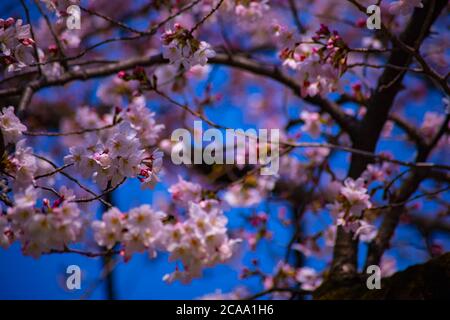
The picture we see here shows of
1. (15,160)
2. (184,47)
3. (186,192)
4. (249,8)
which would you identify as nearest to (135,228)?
(186,192)

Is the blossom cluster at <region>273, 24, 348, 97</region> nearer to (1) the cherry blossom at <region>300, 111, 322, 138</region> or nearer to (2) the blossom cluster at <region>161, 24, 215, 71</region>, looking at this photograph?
(2) the blossom cluster at <region>161, 24, 215, 71</region>

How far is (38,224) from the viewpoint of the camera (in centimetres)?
183

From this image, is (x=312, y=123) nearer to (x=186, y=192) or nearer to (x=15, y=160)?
(x=186, y=192)

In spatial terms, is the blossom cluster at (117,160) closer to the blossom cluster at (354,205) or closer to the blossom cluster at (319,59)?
the blossom cluster at (319,59)

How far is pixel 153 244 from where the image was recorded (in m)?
2.51

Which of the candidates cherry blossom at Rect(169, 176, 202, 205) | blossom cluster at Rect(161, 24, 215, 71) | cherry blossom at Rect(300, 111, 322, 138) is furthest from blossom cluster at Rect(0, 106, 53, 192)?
cherry blossom at Rect(300, 111, 322, 138)

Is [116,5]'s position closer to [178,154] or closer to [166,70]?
[166,70]

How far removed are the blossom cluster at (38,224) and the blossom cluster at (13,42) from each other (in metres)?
0.60

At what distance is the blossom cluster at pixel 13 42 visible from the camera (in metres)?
2.12

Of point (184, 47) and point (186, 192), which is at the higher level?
point (184, 47)

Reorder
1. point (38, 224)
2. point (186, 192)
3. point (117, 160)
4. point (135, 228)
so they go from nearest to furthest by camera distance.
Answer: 1. point (38, 224)
2. point (117, 160)
3. point (135, 228)
4. point (186, 192)

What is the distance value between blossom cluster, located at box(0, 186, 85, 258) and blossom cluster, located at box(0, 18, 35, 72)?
0.60 meters

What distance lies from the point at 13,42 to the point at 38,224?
799 mm

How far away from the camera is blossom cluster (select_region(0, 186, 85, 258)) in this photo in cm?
183
